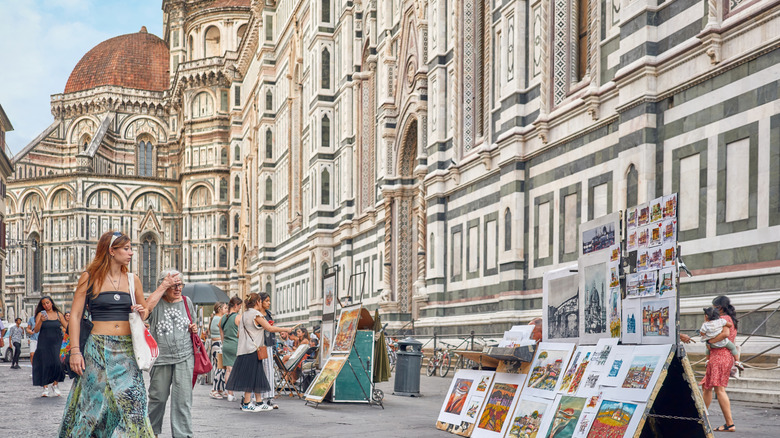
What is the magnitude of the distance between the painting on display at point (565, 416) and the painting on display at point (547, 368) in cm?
24

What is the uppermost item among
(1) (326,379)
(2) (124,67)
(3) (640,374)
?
(2) (124,67)

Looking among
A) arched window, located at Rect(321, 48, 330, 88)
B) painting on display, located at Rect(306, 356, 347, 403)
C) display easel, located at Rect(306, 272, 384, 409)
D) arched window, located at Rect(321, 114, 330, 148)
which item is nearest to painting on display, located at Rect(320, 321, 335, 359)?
display easel, located at Rect(306, 272, 384, 409)

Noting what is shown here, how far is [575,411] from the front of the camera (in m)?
6.87

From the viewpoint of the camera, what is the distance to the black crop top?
6.67 meters

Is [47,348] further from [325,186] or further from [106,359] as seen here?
[325,186]

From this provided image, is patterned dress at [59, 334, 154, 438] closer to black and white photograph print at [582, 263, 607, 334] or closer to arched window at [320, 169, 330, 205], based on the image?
black and white photograph print at [582, 263, 607, 334]

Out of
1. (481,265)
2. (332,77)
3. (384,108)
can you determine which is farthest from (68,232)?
(481,265)

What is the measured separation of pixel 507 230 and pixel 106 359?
13.1m

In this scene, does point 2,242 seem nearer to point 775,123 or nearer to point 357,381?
point 357,381

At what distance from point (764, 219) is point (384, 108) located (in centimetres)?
1694

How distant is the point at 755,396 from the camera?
36.1 ft

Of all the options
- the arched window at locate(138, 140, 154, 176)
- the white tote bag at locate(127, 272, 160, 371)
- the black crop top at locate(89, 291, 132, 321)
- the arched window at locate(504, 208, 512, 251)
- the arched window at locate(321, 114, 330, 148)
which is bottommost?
the white tote bag at locate(127, 272, 160, 371)

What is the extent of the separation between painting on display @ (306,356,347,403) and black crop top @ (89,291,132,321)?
5.68 meters

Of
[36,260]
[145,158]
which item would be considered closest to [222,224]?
[145,158]
